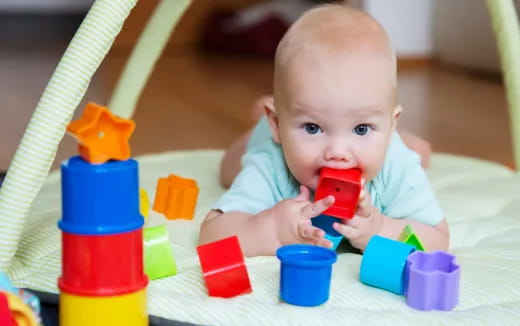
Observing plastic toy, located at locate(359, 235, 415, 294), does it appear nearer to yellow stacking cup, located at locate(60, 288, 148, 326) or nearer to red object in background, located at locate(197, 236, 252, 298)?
red object in background, located at locate(197, 236, 252, 298)

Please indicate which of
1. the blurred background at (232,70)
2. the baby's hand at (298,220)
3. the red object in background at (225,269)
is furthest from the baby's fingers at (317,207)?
the blurred background at (232,70)

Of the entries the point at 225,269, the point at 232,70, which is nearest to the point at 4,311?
the point at 225,269

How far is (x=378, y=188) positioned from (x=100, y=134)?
451 mm

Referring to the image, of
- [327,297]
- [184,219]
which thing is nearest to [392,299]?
[327,297]

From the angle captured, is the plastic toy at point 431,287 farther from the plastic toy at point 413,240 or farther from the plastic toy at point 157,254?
the plastic toy at point 157,254

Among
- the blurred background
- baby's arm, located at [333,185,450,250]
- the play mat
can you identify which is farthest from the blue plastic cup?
the blurred background

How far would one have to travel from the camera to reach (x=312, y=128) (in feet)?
2.89

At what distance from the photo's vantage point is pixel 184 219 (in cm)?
106

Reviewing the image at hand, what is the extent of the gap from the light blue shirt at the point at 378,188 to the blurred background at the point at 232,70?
741 millimetres

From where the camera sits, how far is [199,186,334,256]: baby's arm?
85 cm

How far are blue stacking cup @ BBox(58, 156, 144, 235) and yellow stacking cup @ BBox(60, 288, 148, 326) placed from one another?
0.06 meters

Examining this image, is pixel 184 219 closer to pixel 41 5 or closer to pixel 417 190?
pixel 417 190

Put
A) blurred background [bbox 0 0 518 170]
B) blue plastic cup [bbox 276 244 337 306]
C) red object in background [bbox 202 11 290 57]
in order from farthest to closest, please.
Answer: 1. red object in background [bbox 202 11 290 57]
2. blurred background [bbox 0 0 518 170]
3. blue plastic cup [bbox 276 244 337 306]

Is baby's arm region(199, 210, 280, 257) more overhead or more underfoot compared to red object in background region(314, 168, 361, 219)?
more underfoot
